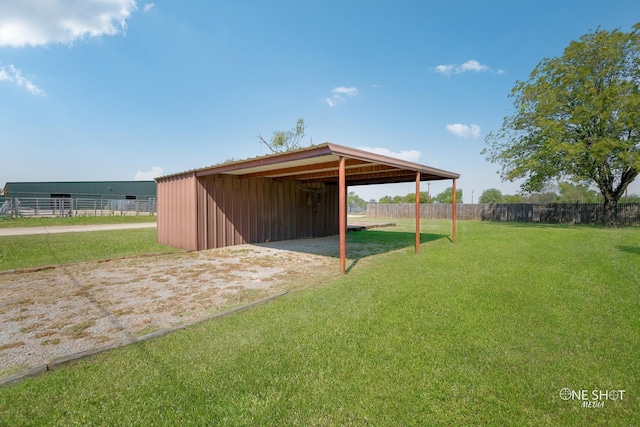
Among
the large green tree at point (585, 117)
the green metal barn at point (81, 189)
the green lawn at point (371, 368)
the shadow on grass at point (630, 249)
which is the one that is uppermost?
the large green tree at point (585, 117)

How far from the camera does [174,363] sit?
2193mm

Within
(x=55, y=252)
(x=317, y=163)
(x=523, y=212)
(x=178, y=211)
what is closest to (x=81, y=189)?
(x=55, y=252)

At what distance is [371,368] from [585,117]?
772 inches

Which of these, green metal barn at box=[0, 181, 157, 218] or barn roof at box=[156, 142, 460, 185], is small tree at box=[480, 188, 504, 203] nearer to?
barn roof at box=[156, 142, 460, 185]

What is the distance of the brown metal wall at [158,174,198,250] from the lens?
7930 millimetres

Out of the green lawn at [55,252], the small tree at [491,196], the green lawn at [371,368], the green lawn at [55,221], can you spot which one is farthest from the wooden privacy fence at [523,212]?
the small tree at [491,196]

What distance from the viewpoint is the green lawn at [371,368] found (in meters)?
1.65

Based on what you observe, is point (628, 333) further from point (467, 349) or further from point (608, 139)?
point (608, 139)

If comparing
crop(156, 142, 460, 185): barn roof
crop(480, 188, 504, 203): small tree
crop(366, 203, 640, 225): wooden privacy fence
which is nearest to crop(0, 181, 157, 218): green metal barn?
crop(156, 142, 460, 185): barn roof

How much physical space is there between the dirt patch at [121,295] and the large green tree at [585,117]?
1641 cm

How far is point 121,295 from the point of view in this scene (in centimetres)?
396

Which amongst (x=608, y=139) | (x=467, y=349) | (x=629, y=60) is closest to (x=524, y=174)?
(x=608, y=139)

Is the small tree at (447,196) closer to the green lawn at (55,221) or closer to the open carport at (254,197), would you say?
the open carport at (254,197)

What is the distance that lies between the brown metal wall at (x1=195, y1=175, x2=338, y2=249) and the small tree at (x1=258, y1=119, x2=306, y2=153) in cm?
1936
